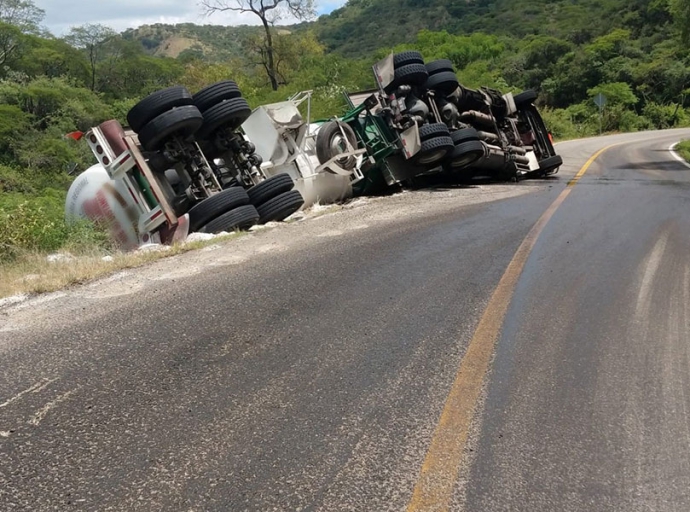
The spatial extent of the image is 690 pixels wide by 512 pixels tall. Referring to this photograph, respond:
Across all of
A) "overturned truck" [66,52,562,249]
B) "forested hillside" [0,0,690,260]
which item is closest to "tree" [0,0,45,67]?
"forested hillside" [0,0,690,260]

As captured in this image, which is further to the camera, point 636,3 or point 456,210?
point 636,3

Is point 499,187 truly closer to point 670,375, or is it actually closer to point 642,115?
point 670,375

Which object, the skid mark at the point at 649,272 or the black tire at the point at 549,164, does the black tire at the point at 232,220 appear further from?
the black tire at the point at 549,164

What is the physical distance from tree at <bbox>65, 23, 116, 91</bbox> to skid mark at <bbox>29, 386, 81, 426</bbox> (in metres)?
52.6

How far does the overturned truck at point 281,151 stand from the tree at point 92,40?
44071mm

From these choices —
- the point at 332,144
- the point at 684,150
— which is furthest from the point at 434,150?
the point at 684,150

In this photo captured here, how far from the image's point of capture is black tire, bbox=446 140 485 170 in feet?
42.3

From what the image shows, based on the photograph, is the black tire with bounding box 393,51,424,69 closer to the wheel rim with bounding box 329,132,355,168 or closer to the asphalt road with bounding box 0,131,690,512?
the wheel rim with bounding box 329,132,355,168

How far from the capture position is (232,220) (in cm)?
856

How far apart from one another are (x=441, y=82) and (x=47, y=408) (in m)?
11.5

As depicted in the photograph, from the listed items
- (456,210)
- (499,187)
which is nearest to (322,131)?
(456,210)

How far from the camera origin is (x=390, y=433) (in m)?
3.03

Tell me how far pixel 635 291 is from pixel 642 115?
1792 inches

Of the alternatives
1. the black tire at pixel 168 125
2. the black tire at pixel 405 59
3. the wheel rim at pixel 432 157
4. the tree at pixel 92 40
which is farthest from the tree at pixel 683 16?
the tree at pixel 92 40
